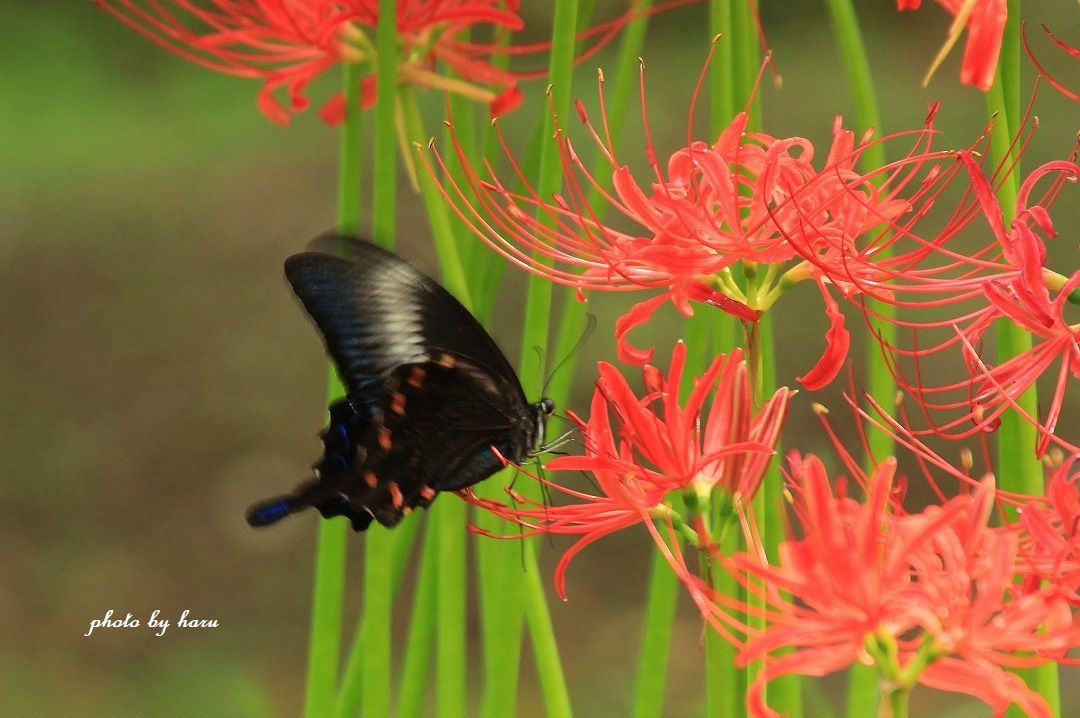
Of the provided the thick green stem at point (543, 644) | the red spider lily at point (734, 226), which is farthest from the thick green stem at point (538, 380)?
the red spider lily at point (734, 226)

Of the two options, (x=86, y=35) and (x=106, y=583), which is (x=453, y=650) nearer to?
(x=106, y=583)

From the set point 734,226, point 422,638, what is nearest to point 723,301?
point 734,226

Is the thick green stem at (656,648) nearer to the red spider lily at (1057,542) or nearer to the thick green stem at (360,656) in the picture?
the thick green stem at (360,656)

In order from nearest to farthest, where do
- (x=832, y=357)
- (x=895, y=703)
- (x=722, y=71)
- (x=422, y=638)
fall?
(x=895, y=703)
(x=832, y=357)
(x=722, y=71)
(x=422, y=638)

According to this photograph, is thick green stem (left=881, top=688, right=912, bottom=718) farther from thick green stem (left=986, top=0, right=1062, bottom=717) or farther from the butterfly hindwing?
the butterfly hindwing

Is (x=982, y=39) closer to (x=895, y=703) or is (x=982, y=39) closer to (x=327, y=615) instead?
(x=895, y=703)

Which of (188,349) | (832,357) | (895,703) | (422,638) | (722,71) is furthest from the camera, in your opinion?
(188,349)

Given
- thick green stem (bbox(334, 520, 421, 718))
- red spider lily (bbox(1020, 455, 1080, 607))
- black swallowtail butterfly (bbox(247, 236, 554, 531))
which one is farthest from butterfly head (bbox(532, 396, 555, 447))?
red spider lily (bbox(1020, 455, 1080, 607))
